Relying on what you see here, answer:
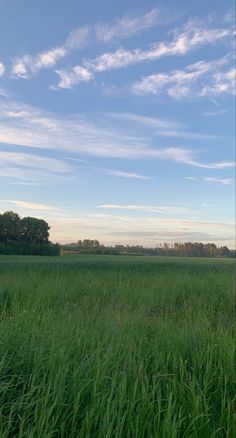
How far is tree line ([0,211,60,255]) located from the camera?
2638 inches

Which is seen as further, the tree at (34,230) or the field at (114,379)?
the tree at (34,230)

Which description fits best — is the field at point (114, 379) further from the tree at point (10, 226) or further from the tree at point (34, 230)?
the tree at point (34, 230)

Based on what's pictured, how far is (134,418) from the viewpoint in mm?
2717

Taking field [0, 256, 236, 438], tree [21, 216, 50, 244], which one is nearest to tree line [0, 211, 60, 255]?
tree [21, 216, 50, 244]

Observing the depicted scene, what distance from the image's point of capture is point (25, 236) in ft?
250

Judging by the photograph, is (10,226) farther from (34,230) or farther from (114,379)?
(114,379)

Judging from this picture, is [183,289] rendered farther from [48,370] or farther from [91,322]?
[48,370]

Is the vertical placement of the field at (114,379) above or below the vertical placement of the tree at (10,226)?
below

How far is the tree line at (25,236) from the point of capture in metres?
67.0

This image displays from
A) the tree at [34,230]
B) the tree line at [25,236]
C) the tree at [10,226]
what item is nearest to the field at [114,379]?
the tree line at [25,236]

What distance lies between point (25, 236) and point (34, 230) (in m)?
2.58

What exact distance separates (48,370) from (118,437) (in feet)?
3.30

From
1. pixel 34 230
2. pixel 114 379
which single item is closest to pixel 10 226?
pixel 34 230

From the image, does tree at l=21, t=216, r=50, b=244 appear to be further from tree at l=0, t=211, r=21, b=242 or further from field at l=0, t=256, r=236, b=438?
field at l=0, t=256, r=236, b=438
